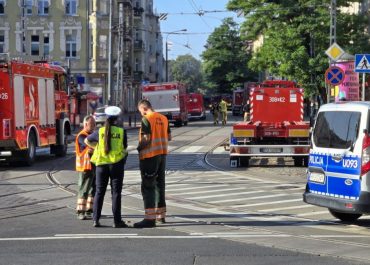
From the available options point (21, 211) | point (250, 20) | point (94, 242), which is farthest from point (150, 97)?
point (94, 242)

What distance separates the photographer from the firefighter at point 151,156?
10477 mm

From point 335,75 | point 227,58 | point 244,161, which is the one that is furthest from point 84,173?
point 227,58

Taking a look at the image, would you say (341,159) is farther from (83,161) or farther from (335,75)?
(335,75)

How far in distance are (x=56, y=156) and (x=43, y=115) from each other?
2.92 meters

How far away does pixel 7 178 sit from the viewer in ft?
59.0

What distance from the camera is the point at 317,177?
35.4ft

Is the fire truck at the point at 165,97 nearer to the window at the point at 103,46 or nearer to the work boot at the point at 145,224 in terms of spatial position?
the window at the point at 103,46

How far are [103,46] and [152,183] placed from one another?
52.7 m

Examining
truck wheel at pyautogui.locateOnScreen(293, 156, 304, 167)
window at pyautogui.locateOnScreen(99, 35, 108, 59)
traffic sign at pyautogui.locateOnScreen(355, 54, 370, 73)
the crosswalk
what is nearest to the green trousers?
the crosswalk

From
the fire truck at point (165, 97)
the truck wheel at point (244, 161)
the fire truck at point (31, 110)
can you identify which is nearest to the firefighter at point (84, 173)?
the fire truck at point (31, 110)

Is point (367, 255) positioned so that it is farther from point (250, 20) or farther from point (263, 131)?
point (250, 20)

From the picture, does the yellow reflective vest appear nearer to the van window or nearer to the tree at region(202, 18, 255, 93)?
the van window

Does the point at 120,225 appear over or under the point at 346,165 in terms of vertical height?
under

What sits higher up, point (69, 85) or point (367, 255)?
point (69, 85)
